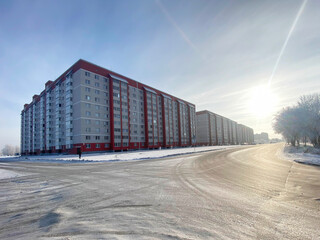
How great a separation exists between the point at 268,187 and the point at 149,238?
579 centimetres

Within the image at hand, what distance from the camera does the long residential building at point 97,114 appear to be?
4781 centimetres

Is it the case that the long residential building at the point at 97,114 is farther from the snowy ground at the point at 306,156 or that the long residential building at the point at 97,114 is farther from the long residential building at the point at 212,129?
the snowy ground at the point at 306,156

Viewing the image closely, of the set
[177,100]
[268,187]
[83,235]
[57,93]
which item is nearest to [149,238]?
[83,235]

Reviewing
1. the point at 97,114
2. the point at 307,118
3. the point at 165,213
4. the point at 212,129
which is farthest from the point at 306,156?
the point at 212,129

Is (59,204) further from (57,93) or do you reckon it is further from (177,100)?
(177,100)

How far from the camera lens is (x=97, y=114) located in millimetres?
49844

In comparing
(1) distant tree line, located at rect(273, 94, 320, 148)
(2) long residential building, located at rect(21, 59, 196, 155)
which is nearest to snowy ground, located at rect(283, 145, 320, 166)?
(1) distant tree line, located at rect(273, 94, 320, 148)

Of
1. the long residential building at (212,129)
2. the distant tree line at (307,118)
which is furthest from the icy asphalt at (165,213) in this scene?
the long residential building at (212,129)

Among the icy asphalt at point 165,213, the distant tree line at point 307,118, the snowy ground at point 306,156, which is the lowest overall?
the snowy ground at point 306,156

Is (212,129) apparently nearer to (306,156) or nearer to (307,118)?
(307,118)

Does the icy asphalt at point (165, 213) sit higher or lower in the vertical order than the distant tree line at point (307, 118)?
lower

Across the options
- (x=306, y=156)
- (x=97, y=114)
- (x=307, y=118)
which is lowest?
(x=306, y=156)

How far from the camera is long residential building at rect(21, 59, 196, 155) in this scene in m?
47.8

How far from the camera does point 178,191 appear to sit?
622 centimetres
